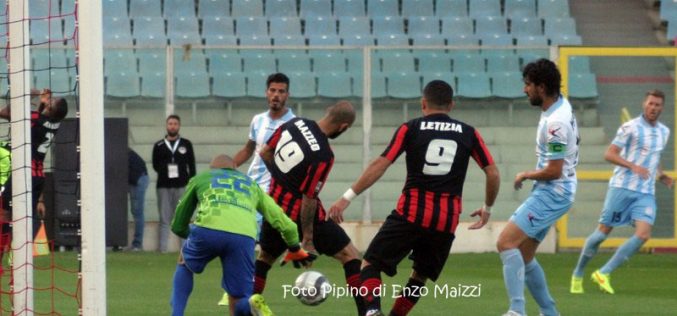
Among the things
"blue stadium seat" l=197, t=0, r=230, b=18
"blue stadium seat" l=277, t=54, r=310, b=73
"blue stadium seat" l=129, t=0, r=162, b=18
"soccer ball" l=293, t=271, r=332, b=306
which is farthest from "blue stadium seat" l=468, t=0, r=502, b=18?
"soccer ball" l=293, t=271, r=332, b=306

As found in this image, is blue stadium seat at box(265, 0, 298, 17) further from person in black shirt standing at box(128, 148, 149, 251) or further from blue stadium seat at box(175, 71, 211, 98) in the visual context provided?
person in black shirt standing at box(128, 148, 149, 251)

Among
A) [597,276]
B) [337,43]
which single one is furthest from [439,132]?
[337,43]

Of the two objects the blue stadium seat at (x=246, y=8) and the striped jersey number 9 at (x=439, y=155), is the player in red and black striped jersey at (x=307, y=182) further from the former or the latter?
the blue stadium seat at (x=246, y=8)

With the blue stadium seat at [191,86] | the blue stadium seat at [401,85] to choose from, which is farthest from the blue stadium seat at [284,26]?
the blue stadium seat at [401,85]

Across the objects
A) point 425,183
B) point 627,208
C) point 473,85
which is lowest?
point 627,208

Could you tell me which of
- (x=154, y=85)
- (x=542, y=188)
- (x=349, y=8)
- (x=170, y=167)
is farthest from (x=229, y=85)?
(x=542, y=188)

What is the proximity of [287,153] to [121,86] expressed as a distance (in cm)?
945

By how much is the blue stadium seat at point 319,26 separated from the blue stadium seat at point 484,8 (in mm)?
2520

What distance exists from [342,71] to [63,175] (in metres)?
4.11

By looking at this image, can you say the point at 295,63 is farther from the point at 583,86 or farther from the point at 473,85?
the point at 583,86

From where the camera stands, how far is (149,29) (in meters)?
23.8

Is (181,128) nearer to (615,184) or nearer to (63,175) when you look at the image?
(63,175)

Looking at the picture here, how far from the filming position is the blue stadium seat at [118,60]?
64.8 ft

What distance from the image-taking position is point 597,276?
553 inches
